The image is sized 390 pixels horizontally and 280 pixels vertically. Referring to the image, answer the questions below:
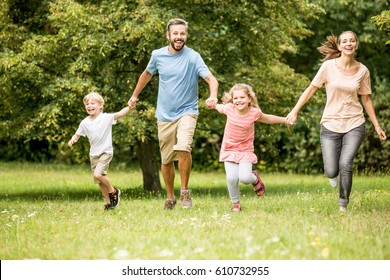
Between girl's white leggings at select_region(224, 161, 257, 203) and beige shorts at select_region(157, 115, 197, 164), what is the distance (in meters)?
0.71

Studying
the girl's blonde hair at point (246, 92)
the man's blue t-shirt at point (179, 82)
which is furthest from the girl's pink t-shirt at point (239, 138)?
the man's blue t-shirt at point (179, 82)

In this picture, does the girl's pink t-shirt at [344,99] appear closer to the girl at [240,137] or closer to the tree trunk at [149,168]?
the girl at [240,137]

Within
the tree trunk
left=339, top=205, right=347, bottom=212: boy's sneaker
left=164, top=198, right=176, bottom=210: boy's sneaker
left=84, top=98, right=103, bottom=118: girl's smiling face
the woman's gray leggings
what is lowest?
the tree trunk

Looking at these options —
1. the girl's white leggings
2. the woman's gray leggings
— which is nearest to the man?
the girl's white leggings

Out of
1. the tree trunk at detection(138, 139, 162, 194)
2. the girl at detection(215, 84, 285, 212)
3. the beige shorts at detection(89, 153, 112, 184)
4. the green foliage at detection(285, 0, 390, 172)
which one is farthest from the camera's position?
the green foliage at detection(285, 0, 390, 172)

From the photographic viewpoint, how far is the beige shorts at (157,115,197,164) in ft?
31.1

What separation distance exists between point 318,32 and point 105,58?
Result: 9.81 m

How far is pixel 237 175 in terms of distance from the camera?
29.7ft

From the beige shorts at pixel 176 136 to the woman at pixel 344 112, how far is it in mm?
1330

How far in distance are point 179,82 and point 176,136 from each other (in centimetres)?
72

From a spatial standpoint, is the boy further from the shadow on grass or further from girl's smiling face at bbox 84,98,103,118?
the shadow on grass

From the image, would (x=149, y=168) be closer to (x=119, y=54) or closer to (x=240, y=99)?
(x=119, y=54)

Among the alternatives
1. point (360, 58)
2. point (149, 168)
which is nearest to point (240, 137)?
point (149, 168)

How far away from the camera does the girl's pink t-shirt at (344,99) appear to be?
8797mm
